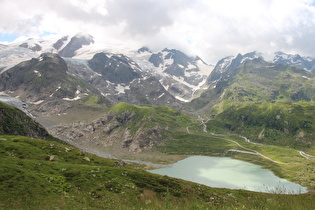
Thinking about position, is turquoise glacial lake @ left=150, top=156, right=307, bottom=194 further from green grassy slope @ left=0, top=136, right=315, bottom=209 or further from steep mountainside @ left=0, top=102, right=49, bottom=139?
steep mountainside @ left=0, top=102, right=49, bottom=139

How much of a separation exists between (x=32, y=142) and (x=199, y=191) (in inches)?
2729

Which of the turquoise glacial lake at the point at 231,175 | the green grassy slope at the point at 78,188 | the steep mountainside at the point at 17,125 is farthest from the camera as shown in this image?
the steep mountainside at the point at 17,125

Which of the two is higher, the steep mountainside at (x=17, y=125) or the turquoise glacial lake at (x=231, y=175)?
the steep mountainside at (x=17, y=125)

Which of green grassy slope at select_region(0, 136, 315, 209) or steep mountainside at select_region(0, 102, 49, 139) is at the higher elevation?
steep mountainside at select_region(0, 102, 49, 139)

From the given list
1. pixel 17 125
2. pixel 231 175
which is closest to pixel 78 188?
pixel 231 175

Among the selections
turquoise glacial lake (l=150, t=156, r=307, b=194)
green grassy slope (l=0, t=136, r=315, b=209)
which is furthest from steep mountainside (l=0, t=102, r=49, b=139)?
turquoise glacial lake (l=150, t=156, r=307, b=194)

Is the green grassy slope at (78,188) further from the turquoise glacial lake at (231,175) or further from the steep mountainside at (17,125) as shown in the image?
the steep mountainside at (17,125)

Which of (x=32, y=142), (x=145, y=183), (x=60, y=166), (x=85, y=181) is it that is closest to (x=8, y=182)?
(x=85, y=181)

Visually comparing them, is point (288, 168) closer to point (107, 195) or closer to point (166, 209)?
point (107, 195)

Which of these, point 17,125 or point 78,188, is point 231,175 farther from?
point 17,125

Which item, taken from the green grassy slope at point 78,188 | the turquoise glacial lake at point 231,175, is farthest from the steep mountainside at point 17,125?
the turquoise glacial lake at point 231,175

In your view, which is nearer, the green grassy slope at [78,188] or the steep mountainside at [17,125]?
the green grassy slope at [78,188]

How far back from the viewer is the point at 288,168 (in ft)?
554

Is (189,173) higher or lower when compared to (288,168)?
lower
